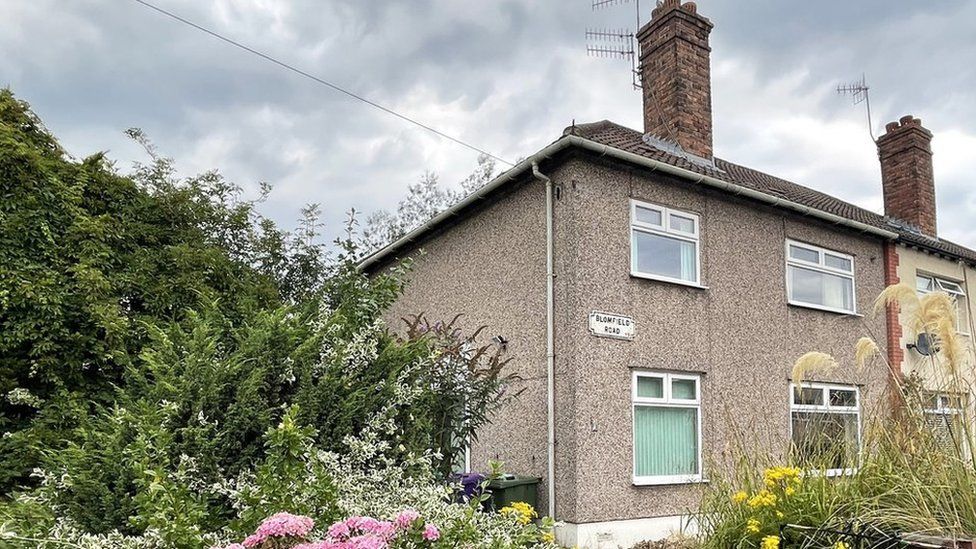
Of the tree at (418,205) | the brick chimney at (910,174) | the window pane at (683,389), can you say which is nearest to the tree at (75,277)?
the window pane at (683,389)

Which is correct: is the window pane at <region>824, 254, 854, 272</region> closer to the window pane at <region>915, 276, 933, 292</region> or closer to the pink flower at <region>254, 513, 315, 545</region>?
the window pane at <region>915, 276, 933, 292</region>

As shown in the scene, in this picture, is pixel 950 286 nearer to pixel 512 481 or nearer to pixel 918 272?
pixel 918 272

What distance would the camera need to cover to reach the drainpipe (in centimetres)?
850

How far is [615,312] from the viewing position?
351 inches

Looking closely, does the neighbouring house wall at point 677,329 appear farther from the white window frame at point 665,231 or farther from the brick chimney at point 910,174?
the brick chimney at point 910,174

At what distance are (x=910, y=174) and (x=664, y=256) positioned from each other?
979 cm

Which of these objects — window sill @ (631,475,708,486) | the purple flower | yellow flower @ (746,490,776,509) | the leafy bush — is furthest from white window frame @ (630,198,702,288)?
the purple flower

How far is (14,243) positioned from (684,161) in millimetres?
8276

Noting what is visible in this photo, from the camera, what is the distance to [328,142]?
12.3 metres

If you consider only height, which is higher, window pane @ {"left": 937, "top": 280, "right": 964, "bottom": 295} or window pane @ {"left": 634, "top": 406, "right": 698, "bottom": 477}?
window pane @ {"left": 937, "top": 280, "right": 964, "bottom": 295}

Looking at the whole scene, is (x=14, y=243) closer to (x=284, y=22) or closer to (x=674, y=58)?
(x=284, y=22)

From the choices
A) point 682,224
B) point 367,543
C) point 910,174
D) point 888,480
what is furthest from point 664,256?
point 910,174

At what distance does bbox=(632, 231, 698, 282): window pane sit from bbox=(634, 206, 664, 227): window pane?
6.6 inches

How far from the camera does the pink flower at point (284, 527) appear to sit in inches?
108
